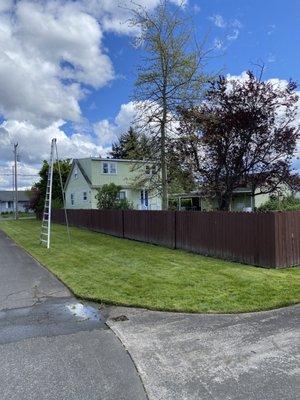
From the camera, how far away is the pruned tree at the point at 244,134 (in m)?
18.8

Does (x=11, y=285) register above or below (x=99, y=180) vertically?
below

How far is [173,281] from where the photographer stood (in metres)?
9.26

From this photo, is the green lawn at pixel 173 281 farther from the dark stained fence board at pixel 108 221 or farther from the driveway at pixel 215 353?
the dark stained fence board at pixel 108 221

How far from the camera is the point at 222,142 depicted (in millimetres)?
19531

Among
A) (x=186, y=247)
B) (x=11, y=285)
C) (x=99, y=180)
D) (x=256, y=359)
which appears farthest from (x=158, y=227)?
(x=99, y=180)

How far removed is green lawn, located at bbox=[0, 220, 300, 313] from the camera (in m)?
7.35

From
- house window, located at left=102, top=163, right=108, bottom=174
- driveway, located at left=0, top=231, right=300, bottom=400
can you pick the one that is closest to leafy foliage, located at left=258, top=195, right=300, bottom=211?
house window, located at left=102, top=163, right=108, bottom=174

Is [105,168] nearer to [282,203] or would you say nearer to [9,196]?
[282,203]

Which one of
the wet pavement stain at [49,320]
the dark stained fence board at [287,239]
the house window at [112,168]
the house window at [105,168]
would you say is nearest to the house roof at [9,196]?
the house window at [112,168]

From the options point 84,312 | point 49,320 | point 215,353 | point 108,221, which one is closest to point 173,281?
point 84,312

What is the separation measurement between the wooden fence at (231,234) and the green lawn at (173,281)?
467 mm

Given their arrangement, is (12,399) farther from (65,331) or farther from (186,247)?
(186,247)

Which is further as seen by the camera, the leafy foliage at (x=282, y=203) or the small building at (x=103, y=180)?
the small building at (x=103, y=180)

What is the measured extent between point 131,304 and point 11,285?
3.52 meters
